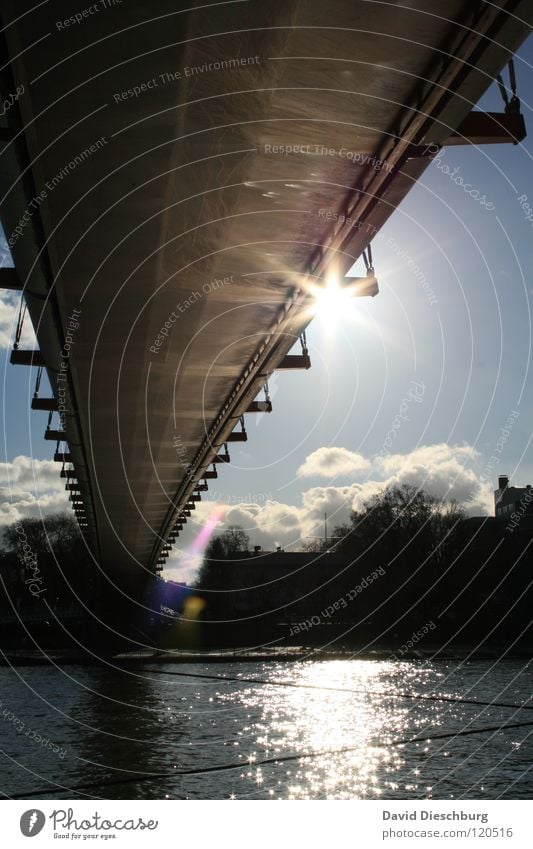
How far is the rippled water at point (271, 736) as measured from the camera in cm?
1967

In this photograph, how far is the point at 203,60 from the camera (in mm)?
7973

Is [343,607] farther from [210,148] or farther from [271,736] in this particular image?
[210,148]

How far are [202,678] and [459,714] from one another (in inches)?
826

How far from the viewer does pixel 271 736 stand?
27672mm

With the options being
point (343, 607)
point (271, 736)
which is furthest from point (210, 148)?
point (343, 607)

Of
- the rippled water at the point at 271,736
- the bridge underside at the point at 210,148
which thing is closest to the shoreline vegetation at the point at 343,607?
the rippled water at the point at 271,736

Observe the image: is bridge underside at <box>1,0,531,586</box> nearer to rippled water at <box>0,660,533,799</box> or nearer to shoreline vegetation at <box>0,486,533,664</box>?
rippled water at <box>0,660,533,799</box>

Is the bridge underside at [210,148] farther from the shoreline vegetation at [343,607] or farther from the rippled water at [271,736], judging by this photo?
the shoreline vegetation at [343,607]

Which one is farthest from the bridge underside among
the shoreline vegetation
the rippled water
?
the shoreline vegetation

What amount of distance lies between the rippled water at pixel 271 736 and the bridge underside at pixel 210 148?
9.48 metres

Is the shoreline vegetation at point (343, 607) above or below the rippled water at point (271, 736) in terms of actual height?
above
